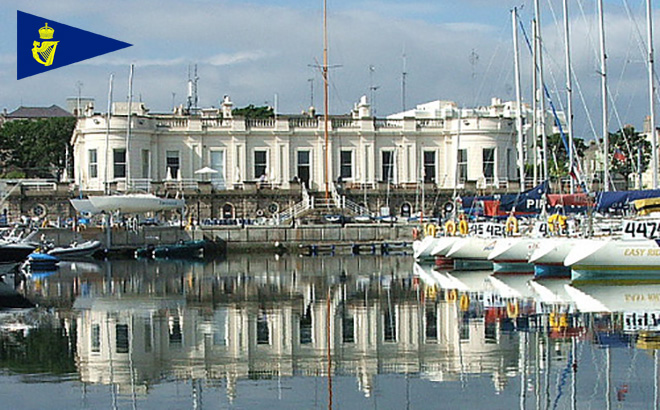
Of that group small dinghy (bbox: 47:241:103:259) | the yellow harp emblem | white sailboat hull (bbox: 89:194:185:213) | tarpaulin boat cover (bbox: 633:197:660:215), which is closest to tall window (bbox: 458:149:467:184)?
white sailboat hull (bbox: 89:194:185:213)

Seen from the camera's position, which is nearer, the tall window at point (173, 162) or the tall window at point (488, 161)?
the tall window at point (173, 162)

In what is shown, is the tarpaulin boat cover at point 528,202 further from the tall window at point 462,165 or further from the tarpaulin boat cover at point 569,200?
the tall window at point 462,165

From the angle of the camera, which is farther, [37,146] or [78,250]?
[37,146]

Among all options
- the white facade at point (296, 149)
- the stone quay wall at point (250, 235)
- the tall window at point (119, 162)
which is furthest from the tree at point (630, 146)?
the tall window at point (119, 162)

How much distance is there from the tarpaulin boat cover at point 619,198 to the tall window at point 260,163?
38479 millimetres

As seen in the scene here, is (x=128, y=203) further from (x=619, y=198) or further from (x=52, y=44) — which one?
(x=52, y=44)

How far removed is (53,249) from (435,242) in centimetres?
2251

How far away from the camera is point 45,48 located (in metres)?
16.7

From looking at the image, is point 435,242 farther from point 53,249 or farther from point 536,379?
point 536,379

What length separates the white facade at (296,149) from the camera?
3123 inches

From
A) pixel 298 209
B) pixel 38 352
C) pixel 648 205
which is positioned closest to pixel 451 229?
pixel 648 205

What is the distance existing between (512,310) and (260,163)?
174ft

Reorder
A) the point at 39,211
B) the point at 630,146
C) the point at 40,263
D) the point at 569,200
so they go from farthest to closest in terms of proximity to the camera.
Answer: the point at 630,146 → the point at 39,211 → the point at 40,263 → the point at 569,200

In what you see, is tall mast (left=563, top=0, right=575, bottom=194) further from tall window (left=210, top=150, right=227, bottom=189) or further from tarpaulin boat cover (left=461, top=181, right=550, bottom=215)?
tall window (left=210, top=150, right=227, bottom=189)
